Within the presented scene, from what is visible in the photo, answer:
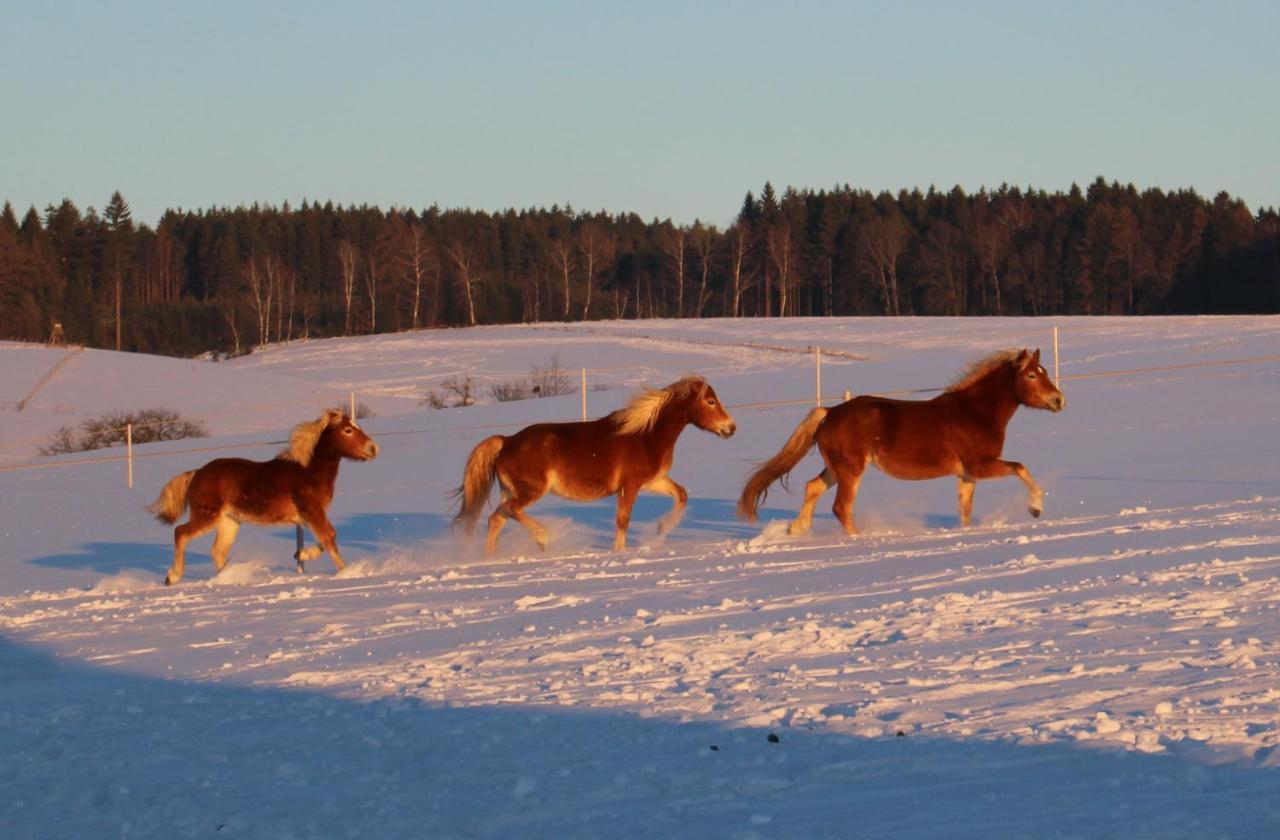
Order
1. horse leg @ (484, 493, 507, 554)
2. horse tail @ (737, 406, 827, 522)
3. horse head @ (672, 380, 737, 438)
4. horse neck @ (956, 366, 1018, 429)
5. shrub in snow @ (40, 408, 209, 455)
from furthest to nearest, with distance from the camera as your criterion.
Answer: shrub in snow @ (40, 408, 209, 455)
horse head @ (672, 380, 737, 438)
horse leg @ (484, 493, 507, 554)
horse tail @ (737, 406, 827, 522)
horse neck @ (956, 366, 1018, 429)

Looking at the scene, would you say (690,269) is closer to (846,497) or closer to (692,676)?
(846,497)

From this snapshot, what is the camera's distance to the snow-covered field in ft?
15.9

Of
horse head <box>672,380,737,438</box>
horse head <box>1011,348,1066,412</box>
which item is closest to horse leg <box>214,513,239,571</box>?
horse head <box>672,380,737,438</box>

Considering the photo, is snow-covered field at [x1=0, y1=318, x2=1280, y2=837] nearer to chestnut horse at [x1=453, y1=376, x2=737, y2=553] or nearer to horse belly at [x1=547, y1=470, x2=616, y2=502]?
chestnut horse at [x1=453, y1=376, x2=737, y2=553]

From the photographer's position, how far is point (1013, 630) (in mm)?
7211

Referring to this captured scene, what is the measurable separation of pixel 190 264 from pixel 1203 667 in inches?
4499

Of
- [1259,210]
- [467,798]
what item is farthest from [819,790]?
[1259,210]

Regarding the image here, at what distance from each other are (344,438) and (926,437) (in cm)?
511

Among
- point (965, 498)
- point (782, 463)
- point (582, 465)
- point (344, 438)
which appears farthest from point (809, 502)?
point (344, 438)

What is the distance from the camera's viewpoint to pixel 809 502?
13.0m

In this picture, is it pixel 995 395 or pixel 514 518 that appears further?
pixel 514 518

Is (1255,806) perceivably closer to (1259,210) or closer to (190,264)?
(1259,210)

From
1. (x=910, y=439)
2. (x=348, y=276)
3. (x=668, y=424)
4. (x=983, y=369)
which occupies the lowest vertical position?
(x=910, y=439)

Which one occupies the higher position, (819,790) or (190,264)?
(190,264)
